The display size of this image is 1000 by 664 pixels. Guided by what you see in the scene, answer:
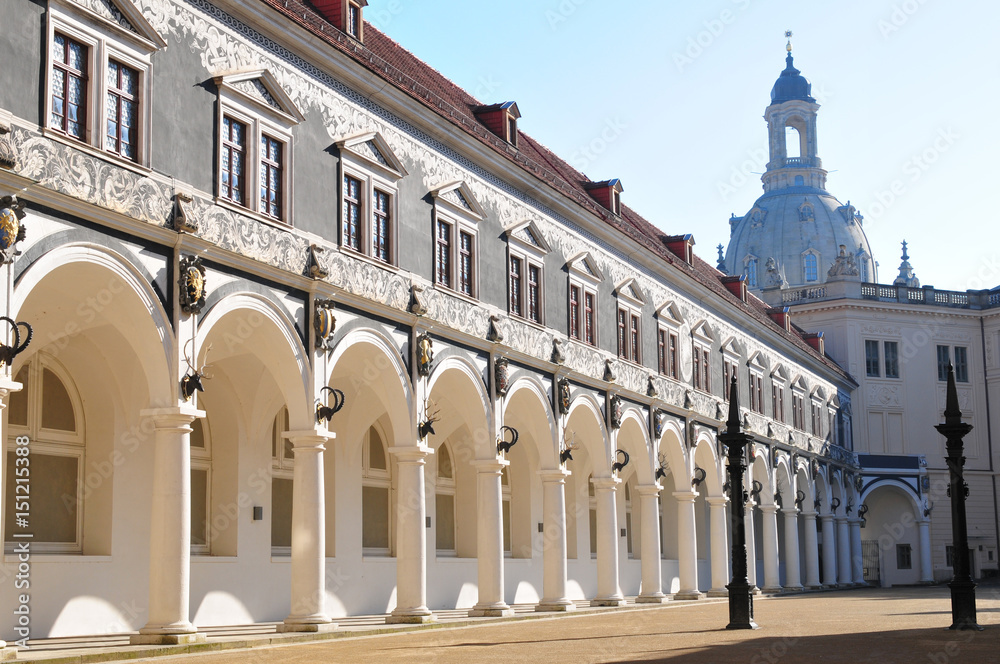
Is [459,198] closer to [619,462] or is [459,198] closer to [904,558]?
[619,462]

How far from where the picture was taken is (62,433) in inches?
734

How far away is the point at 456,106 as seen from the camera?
27703 millimetres

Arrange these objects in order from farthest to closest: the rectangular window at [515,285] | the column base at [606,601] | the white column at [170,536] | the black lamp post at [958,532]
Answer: the column base at [606,601], the rectangular window at [515,285], the black lamp post at [958,532], the white column at [170,536]

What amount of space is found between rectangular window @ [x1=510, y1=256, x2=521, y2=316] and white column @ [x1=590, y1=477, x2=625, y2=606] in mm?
5741

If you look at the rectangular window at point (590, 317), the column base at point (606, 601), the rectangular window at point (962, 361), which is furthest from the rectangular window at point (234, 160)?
the rectangular window at point (962, 361)

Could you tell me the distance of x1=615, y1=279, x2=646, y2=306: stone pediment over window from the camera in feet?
112

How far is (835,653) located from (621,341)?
758 inches

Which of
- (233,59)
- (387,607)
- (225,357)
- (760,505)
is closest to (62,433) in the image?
(225,357)

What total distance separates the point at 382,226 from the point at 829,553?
37250mm

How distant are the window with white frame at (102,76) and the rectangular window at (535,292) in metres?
13.3

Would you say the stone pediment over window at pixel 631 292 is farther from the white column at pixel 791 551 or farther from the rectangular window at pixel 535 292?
the white column at pixel 791 551

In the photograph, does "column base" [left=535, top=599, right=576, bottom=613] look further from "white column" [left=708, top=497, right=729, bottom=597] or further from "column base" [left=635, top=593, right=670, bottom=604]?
"white column" [left=708, top=497, right=729, bottom=597]

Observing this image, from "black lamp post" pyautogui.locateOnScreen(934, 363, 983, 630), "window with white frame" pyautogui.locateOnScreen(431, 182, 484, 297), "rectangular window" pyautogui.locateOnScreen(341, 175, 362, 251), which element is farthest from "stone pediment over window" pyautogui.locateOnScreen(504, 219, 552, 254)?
"black lamp post" pyautogui.locateOnScreen(934, 363, 983, 630)

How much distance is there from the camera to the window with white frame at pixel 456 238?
80.7 ft
